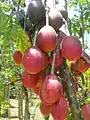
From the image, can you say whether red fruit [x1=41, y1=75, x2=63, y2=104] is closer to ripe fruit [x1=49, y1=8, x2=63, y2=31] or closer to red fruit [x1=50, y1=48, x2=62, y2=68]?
red fruit [x1=50, y1=48, x2=62, y2=68]

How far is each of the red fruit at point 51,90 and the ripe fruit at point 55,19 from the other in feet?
0.58

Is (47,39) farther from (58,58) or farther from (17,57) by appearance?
(17,57)

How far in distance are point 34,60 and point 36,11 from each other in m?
0.18

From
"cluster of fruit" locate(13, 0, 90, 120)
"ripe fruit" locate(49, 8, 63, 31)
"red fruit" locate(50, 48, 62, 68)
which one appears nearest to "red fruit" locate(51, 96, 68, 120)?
"cluster of fruit" locate(13, 0, 90, 120)

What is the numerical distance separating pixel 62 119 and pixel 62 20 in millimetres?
310

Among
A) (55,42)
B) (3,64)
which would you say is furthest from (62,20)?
(3,64)

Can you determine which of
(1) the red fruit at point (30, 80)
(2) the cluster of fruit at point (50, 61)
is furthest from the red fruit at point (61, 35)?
(1) the red fruit at point (30, 80)

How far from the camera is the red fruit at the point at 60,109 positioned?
0.90 meters

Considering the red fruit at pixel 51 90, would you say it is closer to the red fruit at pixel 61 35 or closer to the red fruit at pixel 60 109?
the red fruit at pixel 60 109

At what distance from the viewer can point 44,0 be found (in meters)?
1.05

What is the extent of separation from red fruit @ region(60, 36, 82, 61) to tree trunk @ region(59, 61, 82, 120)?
0.20 feet

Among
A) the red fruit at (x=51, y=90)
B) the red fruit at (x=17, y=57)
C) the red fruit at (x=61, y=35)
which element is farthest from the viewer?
the red fruit at (x=17, y=57)

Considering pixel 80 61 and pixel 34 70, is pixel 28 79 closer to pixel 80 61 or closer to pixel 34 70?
pixel 34 70

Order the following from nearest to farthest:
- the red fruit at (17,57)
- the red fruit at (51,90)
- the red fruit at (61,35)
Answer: the red fruit at (51,90) < the red fruit at (61,35) < the red fruit at (17,57)
